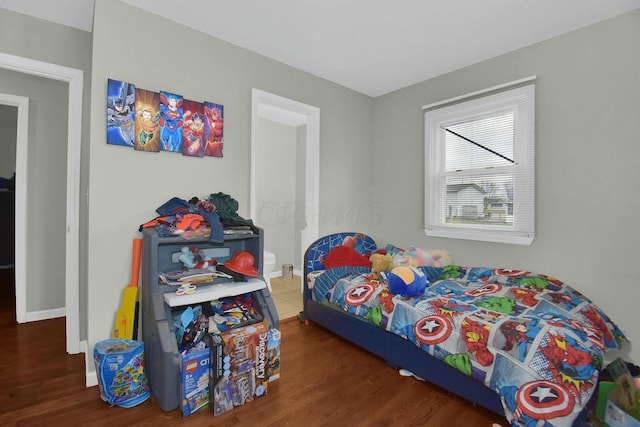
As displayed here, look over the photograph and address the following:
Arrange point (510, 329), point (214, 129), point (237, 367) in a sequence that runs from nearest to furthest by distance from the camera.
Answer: point (510, 329) → point (237, 367) → point (214, 129)

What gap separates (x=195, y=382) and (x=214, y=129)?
178 centimetres

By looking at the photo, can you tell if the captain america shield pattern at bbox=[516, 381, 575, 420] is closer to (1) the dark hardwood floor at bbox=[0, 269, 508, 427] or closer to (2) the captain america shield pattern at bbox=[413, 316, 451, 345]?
(1) the dark hardwood floor at bbox=[0, 269, 508, 427]

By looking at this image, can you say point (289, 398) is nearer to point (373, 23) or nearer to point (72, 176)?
point (72, 176)

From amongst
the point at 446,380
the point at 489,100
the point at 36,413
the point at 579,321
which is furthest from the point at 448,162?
the point at 36,413

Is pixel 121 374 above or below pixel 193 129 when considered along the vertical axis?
below

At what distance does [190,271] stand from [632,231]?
3046 millimetres

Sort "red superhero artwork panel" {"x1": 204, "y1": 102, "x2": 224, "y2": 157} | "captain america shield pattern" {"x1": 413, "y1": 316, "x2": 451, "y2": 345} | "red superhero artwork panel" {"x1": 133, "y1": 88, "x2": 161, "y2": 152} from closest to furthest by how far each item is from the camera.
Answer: "captain america shield pattern" {"x1": 413, "y1": 316, "x2": 451, "y2": 345} < "red superhero artwork panel" {"x1": 133, "y1": 88, "x2": 161, "y2": 152} < "red superhero artwork panel" {"x1": 204, "y1": 102, "x2": 224, "y2": 157}

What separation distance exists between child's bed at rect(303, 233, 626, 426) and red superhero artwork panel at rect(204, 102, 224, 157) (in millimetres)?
1441

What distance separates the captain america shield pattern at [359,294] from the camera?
2.36 m

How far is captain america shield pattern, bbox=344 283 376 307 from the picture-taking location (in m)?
2.36

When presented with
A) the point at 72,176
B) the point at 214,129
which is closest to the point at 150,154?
the point at 214,129

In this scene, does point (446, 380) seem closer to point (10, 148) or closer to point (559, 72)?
point (559, 72)

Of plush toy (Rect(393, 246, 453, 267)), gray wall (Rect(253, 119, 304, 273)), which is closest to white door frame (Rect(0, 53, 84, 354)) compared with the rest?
gray wall (Rect(253, 119, 304, 273))

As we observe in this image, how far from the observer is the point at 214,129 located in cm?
242
